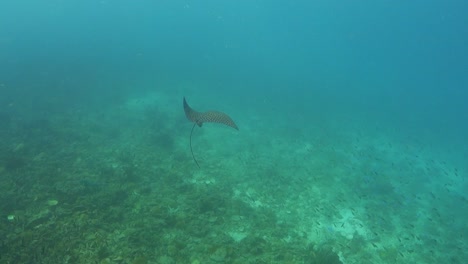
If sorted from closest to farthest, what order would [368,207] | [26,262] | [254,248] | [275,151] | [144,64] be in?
[26,262] → [254,248] → [368,207] → [275,151] → [144,64]

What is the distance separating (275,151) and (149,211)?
9.07 metres

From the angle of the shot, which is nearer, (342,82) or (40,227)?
(40,227)

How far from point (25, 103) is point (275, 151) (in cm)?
1564

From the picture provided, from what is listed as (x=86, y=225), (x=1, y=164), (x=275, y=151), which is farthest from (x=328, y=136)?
(x=1, y=164)

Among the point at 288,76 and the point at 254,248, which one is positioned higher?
the point at 288,76

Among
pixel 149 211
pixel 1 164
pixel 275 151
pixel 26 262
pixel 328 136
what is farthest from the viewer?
pixel 328 136

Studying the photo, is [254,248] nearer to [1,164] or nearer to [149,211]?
[149,211]

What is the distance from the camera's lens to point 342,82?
43.6m

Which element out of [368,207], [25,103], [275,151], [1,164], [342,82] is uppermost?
[342,82]

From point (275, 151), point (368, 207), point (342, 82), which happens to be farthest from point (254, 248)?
point (342, 82)

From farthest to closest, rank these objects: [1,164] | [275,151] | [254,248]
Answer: [275,151] < [1,164] < [254,248]

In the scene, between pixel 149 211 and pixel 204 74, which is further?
pixel 204 74

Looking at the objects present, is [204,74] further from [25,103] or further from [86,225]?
[86,225]

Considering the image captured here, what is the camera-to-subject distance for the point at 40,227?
7.86m
